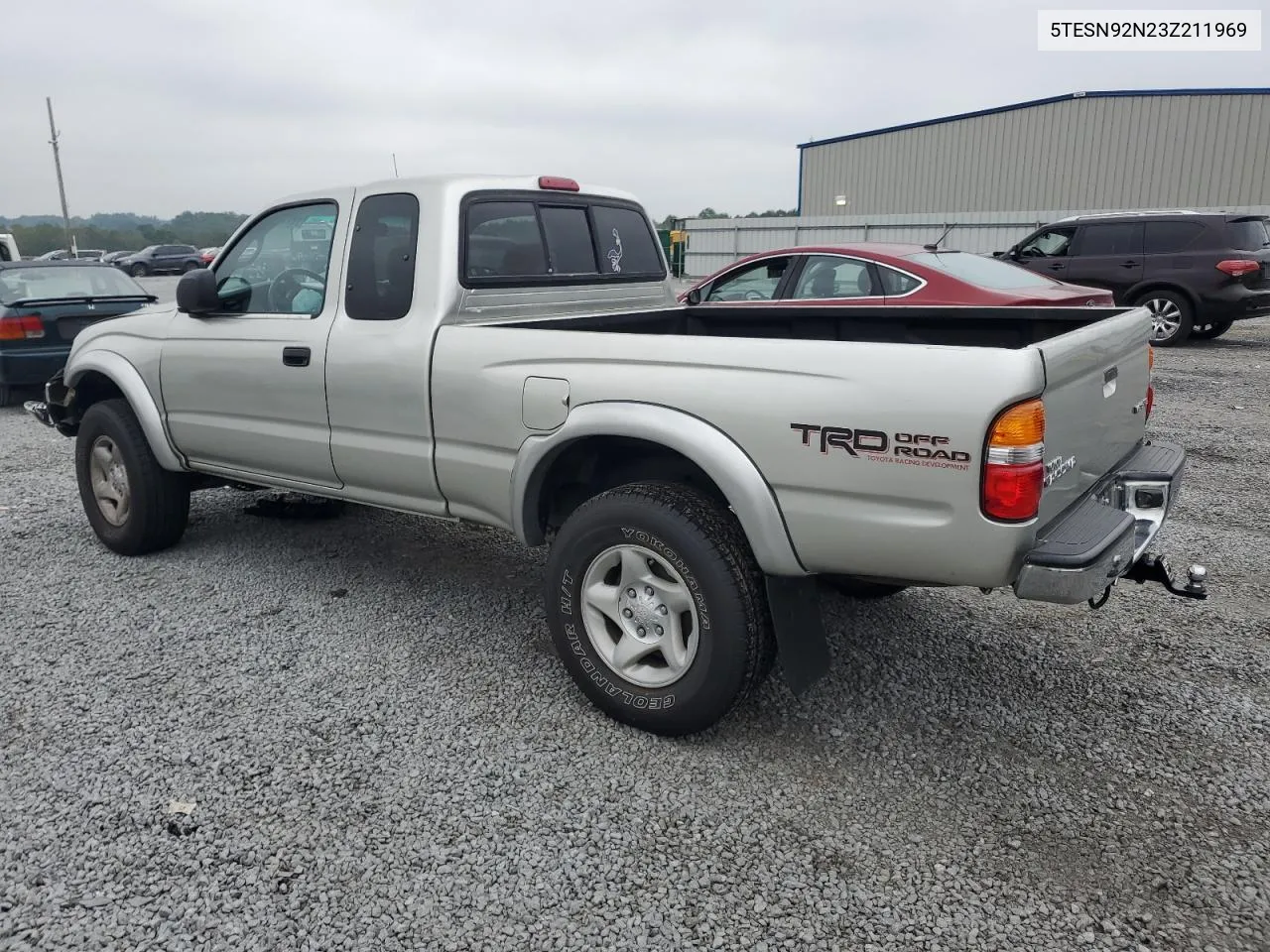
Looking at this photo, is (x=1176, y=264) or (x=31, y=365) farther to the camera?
(x=1176, y=264)

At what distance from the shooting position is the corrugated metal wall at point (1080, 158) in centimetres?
2466

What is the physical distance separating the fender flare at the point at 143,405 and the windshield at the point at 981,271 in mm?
5817

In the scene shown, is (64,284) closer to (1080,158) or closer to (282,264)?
(282,264)

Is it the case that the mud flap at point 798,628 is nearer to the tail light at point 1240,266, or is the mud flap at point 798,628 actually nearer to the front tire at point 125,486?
the front tire at point 125,486

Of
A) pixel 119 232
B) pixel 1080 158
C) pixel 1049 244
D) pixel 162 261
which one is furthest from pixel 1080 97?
pixel 119 232

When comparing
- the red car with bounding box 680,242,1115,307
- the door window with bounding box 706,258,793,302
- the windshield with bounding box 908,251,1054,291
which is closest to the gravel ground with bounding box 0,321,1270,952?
the red car with bounding box 680,242,1115,307

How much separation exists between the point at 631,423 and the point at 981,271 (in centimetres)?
615

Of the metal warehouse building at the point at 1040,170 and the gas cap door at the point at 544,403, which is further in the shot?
the metal warehouse building at the point at 1040,170

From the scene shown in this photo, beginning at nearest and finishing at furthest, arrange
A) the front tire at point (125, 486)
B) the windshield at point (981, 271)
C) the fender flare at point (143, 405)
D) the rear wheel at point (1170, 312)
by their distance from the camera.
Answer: the fender flare at point (143, 405) → the front tire at point (125, 486) → the windshield at point (981, 271) → the rear wheel at point (1170, 312)

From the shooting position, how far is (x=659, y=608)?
316cm

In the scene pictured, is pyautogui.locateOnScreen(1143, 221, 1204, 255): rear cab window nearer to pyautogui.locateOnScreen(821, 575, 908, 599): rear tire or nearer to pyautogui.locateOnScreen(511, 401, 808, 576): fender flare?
pyautogui.locateOnScreen(821, 575, 908, 599): rear tire

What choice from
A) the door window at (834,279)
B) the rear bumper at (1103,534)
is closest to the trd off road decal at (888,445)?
the rear bumper at (1103,534)

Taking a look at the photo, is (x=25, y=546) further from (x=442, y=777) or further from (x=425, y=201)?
(x=442, y=777)

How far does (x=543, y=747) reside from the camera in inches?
126
